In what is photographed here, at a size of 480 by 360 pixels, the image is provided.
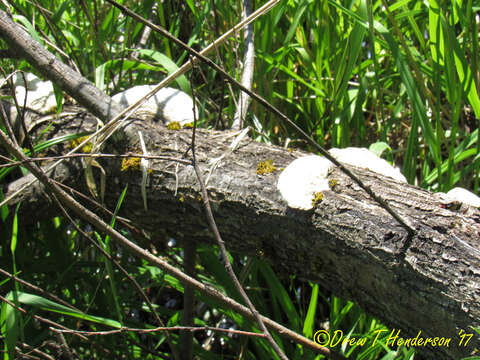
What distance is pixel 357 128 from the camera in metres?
1.60

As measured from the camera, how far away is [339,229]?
903 mm

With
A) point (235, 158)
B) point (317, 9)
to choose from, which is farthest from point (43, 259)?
point (317, 9)

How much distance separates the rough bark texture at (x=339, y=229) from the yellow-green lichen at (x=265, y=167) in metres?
0.01

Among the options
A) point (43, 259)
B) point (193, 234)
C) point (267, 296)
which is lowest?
point (267, 296)

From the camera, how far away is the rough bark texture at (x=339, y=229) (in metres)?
0.81

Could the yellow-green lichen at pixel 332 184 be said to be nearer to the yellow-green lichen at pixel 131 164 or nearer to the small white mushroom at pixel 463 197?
the small white mushroom at pixel 463 197

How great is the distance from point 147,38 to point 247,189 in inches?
48.7

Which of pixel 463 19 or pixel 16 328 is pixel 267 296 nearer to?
pixel 16 328

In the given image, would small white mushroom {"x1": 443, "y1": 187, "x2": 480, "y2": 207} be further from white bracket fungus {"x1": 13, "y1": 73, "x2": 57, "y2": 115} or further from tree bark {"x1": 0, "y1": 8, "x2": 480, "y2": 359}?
white bracket fungus {"x1": 13, "y1": 73, "x2": 57, "y2": 115}

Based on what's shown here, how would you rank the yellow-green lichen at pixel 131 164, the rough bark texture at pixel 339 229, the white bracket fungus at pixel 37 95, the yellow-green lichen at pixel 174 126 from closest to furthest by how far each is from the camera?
the rough bark texture at pixel 339 229 → the yellow-green lichen at pixel 131 164 → the yellow-green lichen at pixel 174 126 → the white bracket fungus at pixel 37 95

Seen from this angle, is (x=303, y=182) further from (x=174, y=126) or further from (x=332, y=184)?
(x=174, y=126)

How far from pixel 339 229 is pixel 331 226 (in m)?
0.02

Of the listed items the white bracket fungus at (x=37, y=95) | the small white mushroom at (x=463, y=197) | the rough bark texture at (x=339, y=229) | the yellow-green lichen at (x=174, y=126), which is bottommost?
the rough bark texture at (x=339, y=229)

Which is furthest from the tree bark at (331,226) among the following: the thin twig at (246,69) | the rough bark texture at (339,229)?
the thin twig at (246,69)
